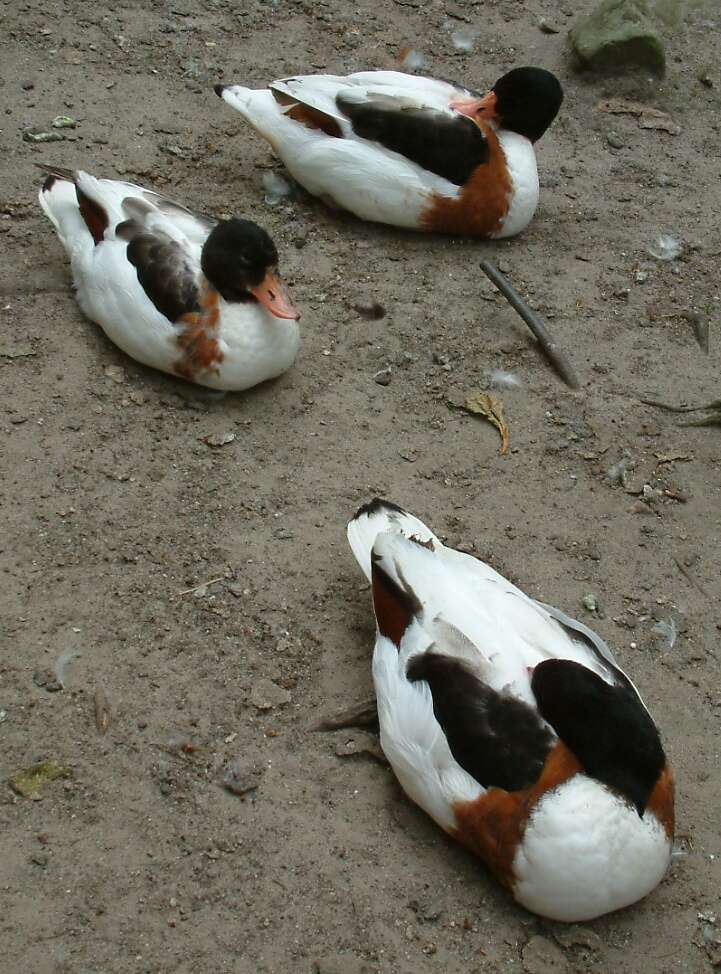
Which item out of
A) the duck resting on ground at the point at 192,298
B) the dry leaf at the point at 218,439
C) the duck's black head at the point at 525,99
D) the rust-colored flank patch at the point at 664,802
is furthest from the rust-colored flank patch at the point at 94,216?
the rust-colored flank patch at the point at 664,802

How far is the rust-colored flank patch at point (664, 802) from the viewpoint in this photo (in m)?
3.46

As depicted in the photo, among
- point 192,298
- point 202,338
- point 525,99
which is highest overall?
point 525,99

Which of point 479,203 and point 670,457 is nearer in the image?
point 670,457

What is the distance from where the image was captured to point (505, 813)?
3414 millimetres

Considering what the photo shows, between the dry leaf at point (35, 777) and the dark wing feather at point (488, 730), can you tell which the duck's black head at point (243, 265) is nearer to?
the dark wing feather at point (488, 730)

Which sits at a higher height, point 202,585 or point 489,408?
point 489,408

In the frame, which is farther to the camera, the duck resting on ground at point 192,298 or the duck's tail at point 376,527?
the duck resting on ground at point 192,298

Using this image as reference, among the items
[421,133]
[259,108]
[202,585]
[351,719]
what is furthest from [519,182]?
[351,719]

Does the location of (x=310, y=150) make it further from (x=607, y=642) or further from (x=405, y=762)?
(x=405, y=762)

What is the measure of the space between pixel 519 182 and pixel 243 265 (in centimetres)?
180

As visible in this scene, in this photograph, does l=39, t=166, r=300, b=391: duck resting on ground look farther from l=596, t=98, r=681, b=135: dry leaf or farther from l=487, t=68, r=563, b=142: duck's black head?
l=596, t=98, r=681, b=135: dry leaf

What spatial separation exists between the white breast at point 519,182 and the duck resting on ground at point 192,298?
5.01 feet

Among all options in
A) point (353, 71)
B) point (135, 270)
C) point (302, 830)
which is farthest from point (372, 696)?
point (353, 71)

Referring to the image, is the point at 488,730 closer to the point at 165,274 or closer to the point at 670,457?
the point at 670,457
